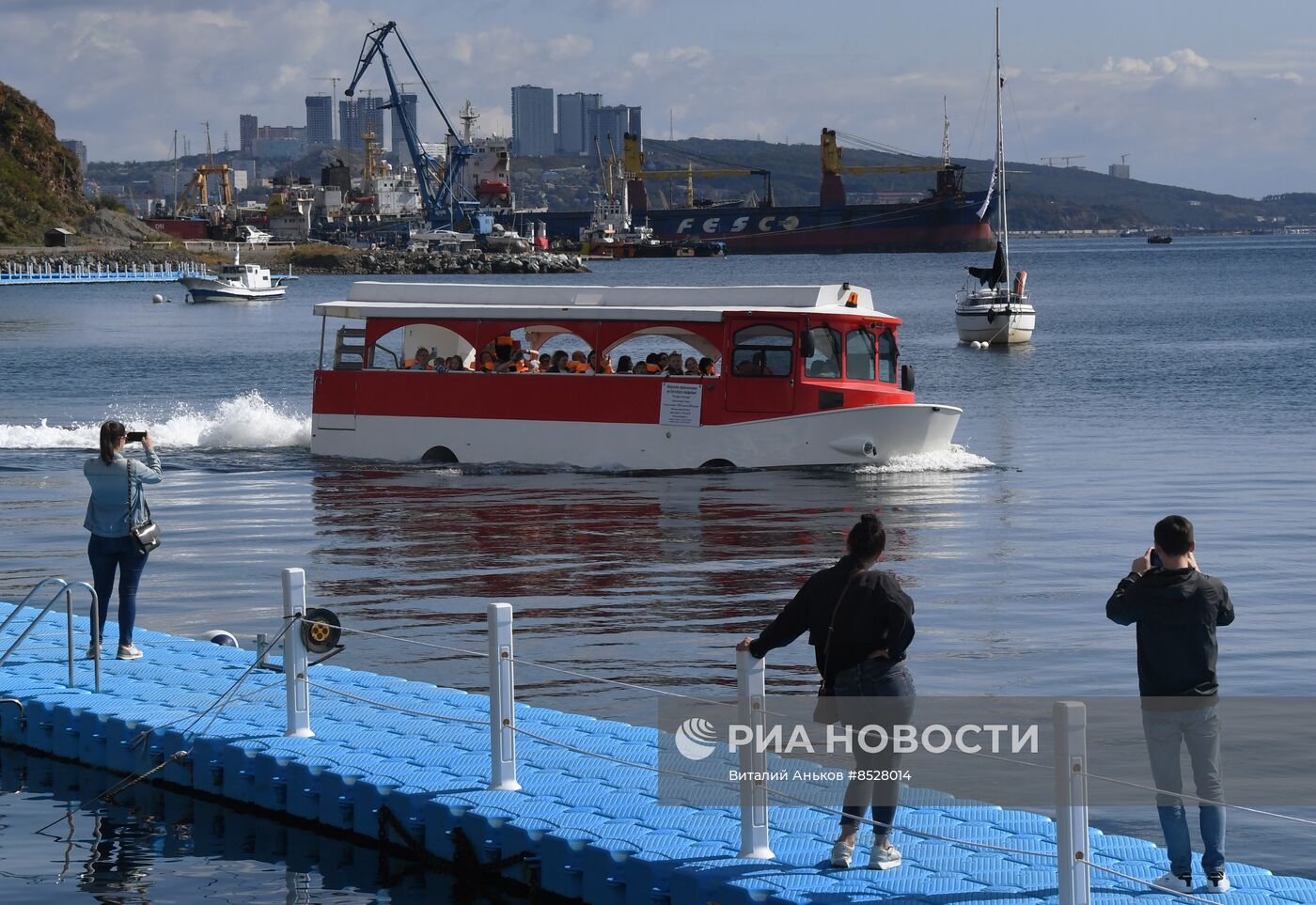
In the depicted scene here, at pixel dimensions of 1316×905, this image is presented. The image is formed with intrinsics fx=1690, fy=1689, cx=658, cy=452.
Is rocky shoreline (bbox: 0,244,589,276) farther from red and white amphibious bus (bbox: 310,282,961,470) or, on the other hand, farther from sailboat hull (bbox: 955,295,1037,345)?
red and white amphibious bus (bbox: 310,282,961,470)

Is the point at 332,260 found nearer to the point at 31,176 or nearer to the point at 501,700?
the point at 31,176

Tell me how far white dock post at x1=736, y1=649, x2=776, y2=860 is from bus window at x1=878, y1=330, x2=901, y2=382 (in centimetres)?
1982

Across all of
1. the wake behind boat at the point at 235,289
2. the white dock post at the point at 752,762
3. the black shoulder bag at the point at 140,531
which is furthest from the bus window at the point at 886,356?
A: the wake behind boat at the point at 235,289

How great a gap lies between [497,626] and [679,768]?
1.88 m

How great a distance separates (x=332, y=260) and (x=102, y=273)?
126 ft

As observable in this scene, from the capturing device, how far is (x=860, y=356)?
27797 mm

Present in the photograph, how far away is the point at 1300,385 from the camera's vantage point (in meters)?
50.9

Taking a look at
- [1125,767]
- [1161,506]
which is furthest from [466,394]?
[1125,767]

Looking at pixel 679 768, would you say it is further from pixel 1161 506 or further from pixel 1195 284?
pixel 1195 284

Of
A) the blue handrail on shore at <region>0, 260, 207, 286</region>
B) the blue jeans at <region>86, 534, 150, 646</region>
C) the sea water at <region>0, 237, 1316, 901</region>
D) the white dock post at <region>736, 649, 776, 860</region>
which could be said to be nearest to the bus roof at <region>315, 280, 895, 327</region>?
the sea water at <region>0, 237, 1316, 901</region>

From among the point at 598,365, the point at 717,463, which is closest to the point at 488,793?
the point at 717,463

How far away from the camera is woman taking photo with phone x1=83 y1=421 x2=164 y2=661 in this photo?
43.7ft

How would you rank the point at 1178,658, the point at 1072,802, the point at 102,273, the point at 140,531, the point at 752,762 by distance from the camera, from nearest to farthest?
the point at 1072,802 → the point at 1178,658 → the point at 752,762 → the point at 140,531 → the point at 102,273

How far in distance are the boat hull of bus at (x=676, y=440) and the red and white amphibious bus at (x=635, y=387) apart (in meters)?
0.02
